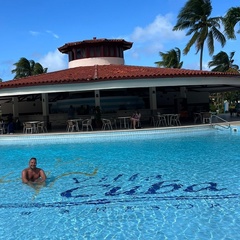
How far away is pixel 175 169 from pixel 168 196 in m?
2.71

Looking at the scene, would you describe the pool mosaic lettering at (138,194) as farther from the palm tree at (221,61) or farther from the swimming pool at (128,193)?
the palm tree at (221,61)

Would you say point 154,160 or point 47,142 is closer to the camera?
point 154,160

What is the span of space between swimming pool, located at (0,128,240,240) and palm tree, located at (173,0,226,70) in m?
20.2

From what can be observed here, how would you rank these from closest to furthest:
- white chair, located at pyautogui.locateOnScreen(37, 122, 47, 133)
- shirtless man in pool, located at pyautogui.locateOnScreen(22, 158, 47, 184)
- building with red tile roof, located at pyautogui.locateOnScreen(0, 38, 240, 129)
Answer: shirtless man in pool, located at pyautogui.locateOnScreen(22, 158, 47, 184), building with red tile roof, located at pyautogui.locateOnScreen(0, 38, 240, 129), white chair, located at pyautogui.locateOnScreen(37, 122, 47, 133)

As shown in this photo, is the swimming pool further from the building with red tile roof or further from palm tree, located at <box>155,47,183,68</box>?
palm tree, located at <box>155,47,183,68</box>

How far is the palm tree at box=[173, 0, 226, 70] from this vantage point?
32.7 metres

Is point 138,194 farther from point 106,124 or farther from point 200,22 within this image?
point 200,22

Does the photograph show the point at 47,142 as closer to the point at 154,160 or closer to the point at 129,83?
the point at 129,83

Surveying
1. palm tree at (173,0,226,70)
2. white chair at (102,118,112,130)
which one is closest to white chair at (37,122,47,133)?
white chair at (102,118,112,130)

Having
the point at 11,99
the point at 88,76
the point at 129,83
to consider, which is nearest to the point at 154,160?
the point at 129,83

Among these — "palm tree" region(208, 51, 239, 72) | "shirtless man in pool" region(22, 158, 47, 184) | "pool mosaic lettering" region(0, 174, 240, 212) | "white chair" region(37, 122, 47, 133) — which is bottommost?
"pool mosaic lettering" region(0, 174, 240, 212)

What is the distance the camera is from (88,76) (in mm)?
18406

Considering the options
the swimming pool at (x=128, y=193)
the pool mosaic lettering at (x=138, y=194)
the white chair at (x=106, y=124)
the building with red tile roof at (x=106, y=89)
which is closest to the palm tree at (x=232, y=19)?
the building with red tile roof at (x=106, y=89)

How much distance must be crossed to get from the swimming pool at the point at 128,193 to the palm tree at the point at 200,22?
2025 cm
